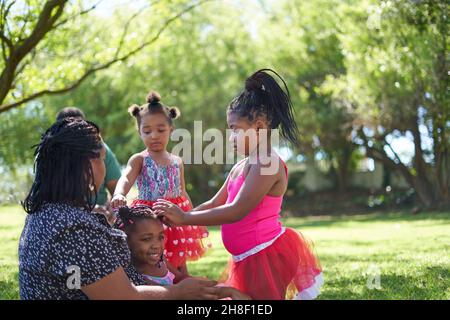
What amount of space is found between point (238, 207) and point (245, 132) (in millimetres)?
481

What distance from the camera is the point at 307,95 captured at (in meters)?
21.2

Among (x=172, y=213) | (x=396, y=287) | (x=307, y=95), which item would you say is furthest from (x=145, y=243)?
(x=307, y=95)

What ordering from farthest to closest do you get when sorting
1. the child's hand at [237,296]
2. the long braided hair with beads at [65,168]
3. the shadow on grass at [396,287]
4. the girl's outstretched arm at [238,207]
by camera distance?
the shadow on grass at [396,287], the girl's outstretched arm at [238,207], the child's hand at [237,296], the long braided hair with beads at [65,168]

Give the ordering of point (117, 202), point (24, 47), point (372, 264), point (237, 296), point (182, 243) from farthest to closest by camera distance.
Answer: point (24, 47) → point (372, 264) → point (182, 243) → point (117, 202) → point (237, 296)

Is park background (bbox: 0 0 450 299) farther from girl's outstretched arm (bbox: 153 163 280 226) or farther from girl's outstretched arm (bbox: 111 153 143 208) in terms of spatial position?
girl's outstretched arm (bbox: 153 163 280 226)

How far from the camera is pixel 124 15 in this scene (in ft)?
52.6

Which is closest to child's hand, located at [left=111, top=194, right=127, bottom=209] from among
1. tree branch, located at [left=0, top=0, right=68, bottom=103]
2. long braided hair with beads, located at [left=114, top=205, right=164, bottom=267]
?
long braided hair with beads, located at [left=114, top=205, right=164, bottom=267]

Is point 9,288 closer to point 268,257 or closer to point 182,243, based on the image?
point 182,243

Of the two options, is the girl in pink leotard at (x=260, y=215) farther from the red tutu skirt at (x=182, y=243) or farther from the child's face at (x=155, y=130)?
the child's face at (x=155, y=130)

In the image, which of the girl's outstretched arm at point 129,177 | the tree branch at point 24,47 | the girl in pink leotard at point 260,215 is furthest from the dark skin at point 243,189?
the tree branch at point 24,47

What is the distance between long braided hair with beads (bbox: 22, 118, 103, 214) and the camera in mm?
3250

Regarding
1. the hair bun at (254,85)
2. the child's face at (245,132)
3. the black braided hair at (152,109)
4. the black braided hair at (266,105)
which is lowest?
the child's face at (245,132)

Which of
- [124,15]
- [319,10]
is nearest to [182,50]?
Result: [319,10]

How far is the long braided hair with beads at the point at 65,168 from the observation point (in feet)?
10.7
